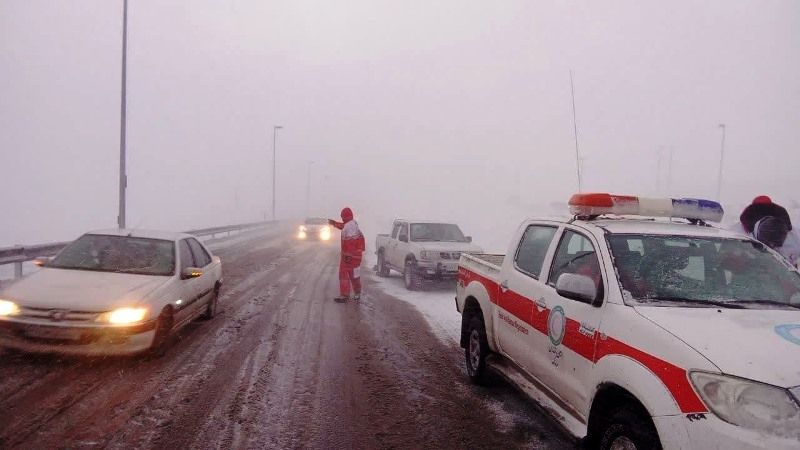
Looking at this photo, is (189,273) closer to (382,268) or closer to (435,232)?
(435,232)

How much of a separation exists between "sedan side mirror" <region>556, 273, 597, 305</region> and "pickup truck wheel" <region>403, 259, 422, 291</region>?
954 centimetres

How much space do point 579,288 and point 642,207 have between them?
1.36m

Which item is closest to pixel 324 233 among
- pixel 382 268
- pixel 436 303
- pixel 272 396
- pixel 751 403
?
pixel 382 268

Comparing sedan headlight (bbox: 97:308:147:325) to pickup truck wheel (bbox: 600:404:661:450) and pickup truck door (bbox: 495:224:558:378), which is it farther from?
pickup truck wheel (bbox: 600:404:661:450)

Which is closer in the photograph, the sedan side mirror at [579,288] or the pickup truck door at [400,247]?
the sedan side mirror at [579,288]

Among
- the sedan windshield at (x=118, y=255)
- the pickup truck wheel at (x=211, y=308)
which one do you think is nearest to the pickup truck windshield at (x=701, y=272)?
the sedan windshield at (x=118, y=255)

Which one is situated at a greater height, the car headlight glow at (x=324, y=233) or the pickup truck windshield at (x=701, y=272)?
the pickup truck windshield at (x=701, y=272)

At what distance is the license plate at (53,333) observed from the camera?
5.29 m

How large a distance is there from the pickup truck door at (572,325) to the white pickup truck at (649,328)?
12 millimetres

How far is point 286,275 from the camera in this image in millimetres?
14555

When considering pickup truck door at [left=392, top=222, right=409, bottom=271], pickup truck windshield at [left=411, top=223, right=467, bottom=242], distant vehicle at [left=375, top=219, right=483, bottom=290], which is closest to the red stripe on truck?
distant vehicle at [left=375, top=219, right=483, bottom=290]

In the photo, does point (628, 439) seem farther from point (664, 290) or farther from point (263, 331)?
point (263, 331)

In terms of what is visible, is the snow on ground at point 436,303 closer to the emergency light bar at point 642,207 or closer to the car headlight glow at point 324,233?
the emergency light bar at point 642,207

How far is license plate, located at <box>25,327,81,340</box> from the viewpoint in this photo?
17.4ft
